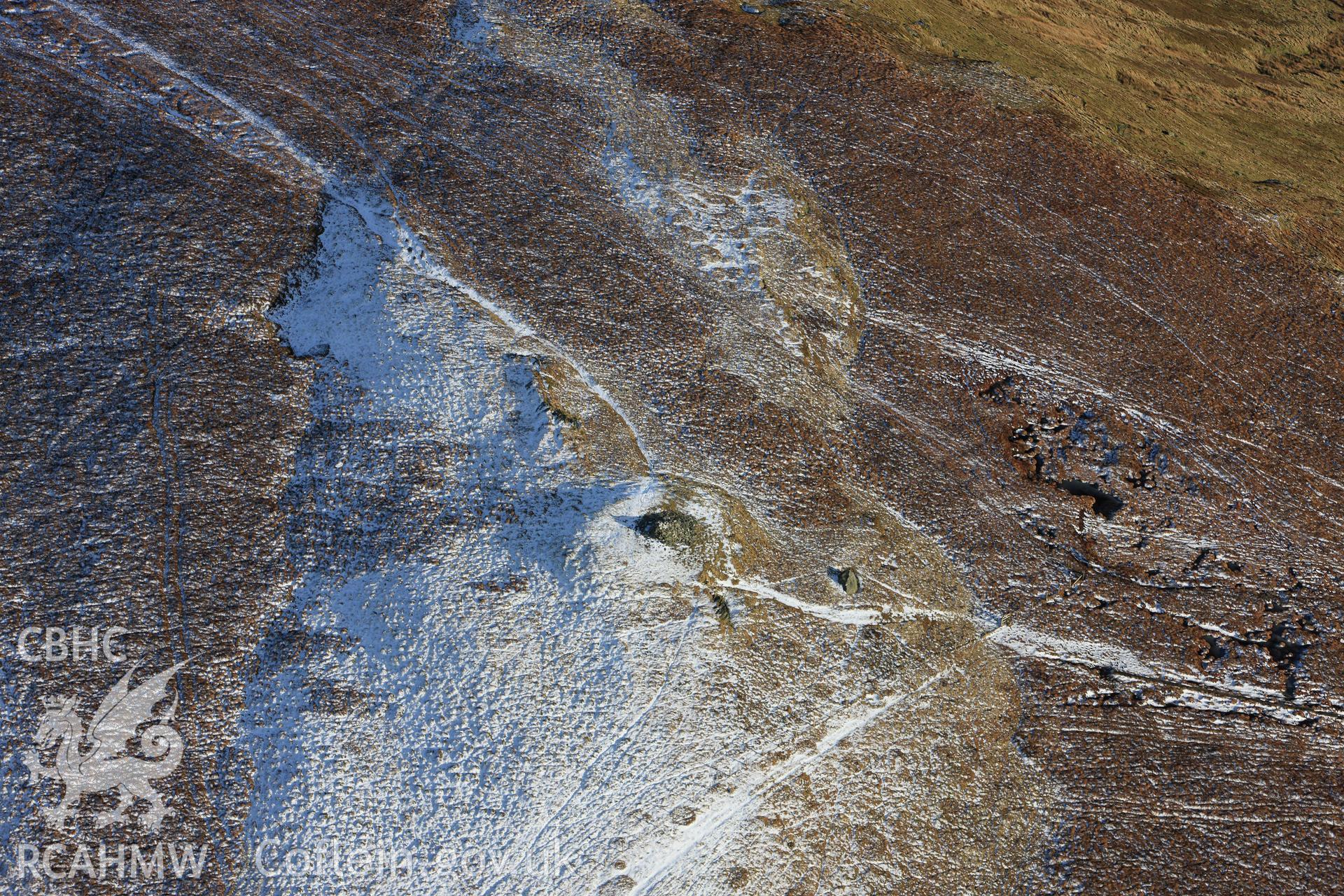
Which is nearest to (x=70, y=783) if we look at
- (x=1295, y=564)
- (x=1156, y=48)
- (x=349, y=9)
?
(x=349, y=9)

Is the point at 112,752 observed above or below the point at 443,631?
below

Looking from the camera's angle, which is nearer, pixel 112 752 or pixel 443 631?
pixel 112 752

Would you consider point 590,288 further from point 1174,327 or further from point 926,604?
point 1174,327

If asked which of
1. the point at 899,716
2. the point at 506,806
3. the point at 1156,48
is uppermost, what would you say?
the point at 1156,48

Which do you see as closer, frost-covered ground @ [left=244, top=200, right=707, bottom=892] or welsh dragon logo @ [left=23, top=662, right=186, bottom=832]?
welsh dragon logo @ [left=23, top=662, right=186, bottom=832]

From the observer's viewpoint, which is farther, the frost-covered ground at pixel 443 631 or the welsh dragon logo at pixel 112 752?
the frost-covered ground at pixel 443 631

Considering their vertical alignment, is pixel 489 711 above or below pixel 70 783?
above

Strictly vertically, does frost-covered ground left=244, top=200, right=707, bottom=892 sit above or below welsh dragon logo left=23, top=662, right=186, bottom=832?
above

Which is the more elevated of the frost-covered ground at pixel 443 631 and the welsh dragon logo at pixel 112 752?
the frost-covered ground at pixel 443 631
